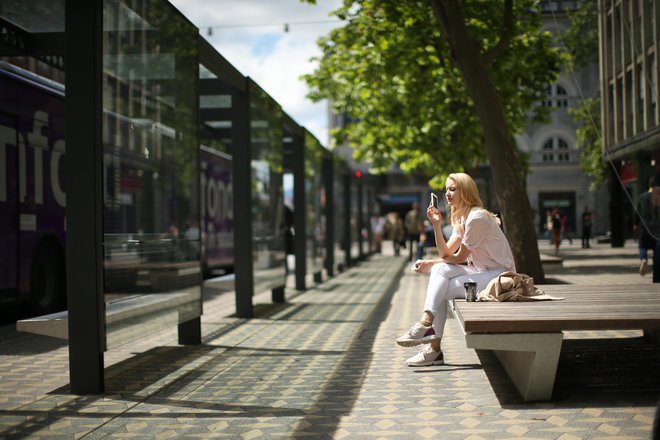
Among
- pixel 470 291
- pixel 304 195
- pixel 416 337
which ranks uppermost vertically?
pixel 304 195

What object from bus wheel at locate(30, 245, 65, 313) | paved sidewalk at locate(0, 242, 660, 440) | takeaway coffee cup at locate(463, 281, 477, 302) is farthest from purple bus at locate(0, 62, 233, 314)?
takeaway coffee cup at locate(463, 281, 477, 302)

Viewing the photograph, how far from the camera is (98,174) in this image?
651cm

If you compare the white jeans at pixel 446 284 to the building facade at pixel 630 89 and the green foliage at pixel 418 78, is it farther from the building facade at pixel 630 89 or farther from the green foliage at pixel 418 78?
the building facade at pixel 630 89

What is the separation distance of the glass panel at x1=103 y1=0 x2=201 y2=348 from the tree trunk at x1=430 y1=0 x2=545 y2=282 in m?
5.34

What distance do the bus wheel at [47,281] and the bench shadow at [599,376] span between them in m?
6.17

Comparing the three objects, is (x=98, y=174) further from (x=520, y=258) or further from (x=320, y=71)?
(x=320, y=71)

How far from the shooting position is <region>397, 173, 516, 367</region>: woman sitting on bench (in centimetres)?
751

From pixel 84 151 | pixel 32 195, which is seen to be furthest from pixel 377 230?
pixel 84 151

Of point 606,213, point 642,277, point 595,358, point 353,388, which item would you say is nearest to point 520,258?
point 642,277

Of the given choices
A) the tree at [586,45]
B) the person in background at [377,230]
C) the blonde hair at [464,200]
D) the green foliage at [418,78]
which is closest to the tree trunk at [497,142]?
the green foliage at [418,78]

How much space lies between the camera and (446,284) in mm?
7543

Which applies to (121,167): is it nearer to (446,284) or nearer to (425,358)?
(446,284)

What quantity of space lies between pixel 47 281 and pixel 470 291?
23.2 ft

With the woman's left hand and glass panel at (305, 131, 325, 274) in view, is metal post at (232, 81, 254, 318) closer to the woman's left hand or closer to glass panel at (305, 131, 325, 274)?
the woman's left hand
